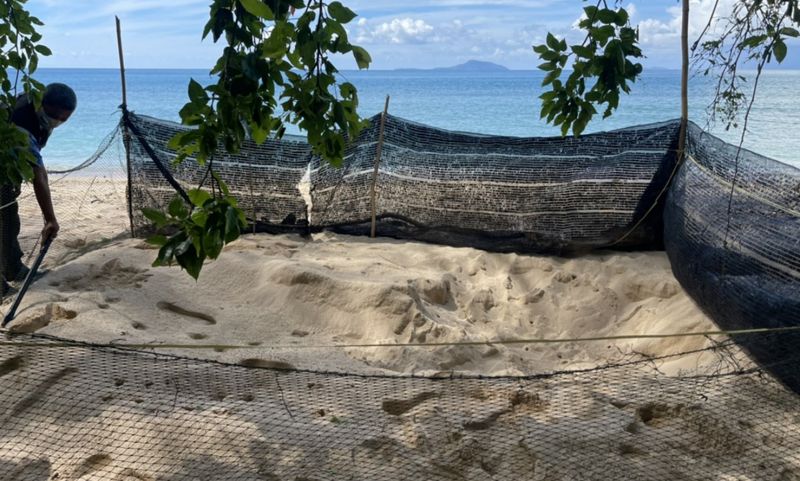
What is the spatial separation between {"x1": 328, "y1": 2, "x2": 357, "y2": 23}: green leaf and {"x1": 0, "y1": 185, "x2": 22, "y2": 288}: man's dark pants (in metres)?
3.73

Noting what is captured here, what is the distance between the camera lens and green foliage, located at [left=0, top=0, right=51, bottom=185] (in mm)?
3439

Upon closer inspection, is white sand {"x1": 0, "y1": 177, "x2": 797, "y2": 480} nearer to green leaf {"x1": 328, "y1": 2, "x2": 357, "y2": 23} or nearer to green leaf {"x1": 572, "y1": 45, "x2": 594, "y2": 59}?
green leaf {"x1": 572, "y1": 45, "x2": 594, "y2": 59}

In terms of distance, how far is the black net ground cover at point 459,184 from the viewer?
5590 millimetres

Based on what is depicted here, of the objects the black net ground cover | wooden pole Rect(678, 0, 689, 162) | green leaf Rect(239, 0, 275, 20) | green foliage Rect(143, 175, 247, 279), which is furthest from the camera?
the black net ground cover

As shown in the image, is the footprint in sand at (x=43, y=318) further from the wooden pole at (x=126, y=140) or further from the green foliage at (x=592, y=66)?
the green foliage at (x=592, y=66)

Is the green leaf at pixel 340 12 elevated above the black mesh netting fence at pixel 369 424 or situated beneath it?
elevated above

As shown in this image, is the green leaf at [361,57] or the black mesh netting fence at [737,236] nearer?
the green leaf at [361,57]

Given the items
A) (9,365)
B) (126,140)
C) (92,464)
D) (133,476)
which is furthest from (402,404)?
(126,140)

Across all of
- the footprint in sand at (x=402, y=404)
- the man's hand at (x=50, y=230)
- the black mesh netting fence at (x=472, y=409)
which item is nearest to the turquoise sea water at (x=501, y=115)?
the black mesh netting fence at (x=472, y=409)

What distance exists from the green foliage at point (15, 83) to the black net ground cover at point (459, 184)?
88.5 inches

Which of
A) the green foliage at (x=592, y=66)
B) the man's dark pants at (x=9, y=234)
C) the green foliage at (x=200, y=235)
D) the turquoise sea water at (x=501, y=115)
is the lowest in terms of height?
the turquoise sea water at (x=501, y=115)

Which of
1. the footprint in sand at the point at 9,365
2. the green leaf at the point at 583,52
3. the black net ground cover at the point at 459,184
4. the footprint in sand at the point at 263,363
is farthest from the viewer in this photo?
the black net ground cover at the point at 459,184

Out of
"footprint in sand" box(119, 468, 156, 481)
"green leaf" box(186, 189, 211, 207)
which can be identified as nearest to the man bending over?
"footprint in sand" box(119, 468, 156, 481)

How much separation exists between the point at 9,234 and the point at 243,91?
3808 mm
